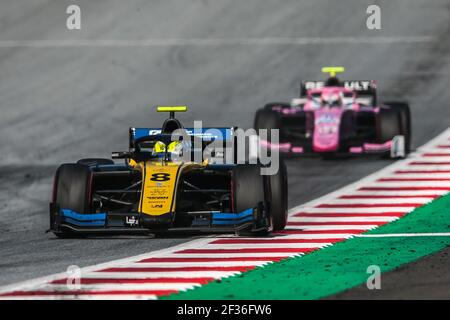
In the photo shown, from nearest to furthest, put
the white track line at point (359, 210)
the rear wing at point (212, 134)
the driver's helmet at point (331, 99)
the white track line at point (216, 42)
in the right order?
the rear wing at point (212, 134)
the white track line at point (359, 210)
the driver's helmet at point (331, 99)
the white track line at point (216, 42)

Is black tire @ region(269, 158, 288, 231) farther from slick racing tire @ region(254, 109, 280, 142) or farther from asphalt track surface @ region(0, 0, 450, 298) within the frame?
slick racing tire @ region(254, 109, 280, 142)

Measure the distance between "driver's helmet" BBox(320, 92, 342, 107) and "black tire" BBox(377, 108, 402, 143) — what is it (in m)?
1.30

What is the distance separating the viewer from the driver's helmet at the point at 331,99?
1109 inches

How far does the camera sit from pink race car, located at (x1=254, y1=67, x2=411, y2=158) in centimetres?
2677

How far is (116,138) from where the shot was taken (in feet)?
96.8

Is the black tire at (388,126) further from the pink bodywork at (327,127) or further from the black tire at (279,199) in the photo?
the black tire at (279,199)

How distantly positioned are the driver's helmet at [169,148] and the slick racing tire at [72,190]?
1.01m

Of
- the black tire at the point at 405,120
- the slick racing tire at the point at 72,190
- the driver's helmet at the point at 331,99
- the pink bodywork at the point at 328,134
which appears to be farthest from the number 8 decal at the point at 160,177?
the driver's helmet at the point at 331,99

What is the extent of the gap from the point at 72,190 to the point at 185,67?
18.9 meters

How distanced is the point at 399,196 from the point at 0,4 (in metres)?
23.2

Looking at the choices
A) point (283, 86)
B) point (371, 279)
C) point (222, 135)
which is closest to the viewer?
point (371, 279)

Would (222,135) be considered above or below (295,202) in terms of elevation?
above

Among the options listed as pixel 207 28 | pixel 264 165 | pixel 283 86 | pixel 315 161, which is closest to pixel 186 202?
pixel 264 165

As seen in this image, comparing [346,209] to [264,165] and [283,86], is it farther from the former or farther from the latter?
[283,86]
